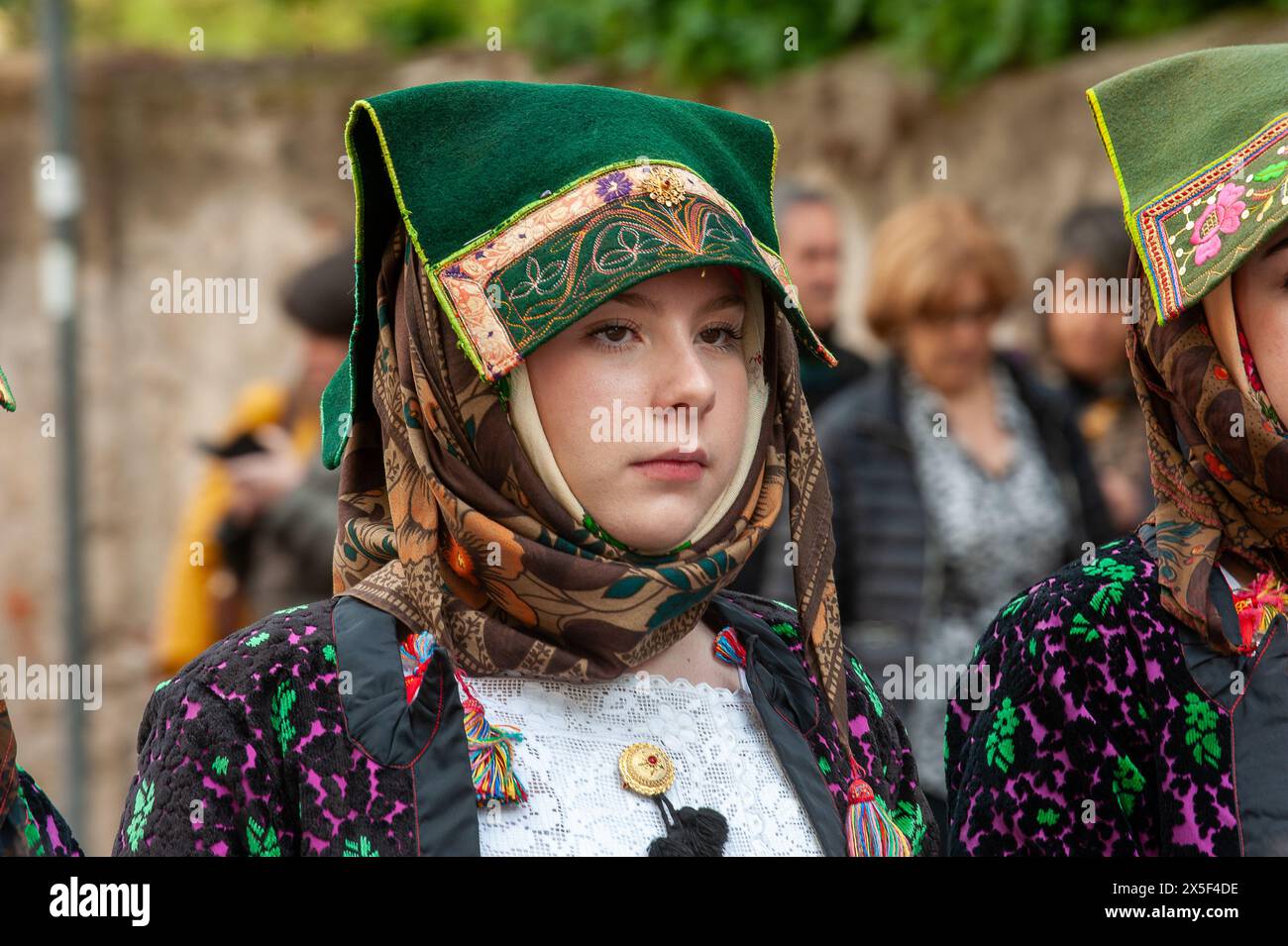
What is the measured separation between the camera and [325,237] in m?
7.00

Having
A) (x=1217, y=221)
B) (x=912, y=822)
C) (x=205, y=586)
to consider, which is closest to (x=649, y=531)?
(x=912, y=822)

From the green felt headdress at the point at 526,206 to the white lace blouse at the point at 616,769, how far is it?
1.40 ft

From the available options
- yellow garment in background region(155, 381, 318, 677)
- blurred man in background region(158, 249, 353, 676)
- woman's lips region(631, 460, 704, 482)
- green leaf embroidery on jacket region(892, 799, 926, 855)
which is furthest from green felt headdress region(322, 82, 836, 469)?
yellow garment in background region(155, 381, 318, 677)

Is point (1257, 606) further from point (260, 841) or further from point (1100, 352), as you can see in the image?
point (1100, 352)

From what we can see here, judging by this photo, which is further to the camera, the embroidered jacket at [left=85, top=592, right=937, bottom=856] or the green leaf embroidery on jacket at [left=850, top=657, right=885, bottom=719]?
the green leaf embroidery on jacket at [left=850, top=657, right=885, bottom=719]

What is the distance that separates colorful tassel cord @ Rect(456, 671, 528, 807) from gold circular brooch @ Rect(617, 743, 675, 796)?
139 mm

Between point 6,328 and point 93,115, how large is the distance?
3.53 ft

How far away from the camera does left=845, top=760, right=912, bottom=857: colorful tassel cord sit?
246 cm

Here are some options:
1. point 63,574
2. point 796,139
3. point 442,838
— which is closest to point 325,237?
point 63,574

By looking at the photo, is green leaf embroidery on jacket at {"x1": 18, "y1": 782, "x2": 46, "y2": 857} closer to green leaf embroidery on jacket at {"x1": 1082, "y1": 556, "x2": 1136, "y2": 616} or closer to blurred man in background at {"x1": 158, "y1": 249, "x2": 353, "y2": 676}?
green leaf embroidery on jacket at {"x1": 1082, "y1": 556, "x2": 1136, "y2": 616}

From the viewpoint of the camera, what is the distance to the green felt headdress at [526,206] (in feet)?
7.75

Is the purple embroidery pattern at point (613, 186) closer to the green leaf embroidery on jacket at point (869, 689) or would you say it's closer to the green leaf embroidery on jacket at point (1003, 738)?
the green leaf embroidery on jacket at point (869, 689)

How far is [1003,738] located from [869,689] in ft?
0.65
